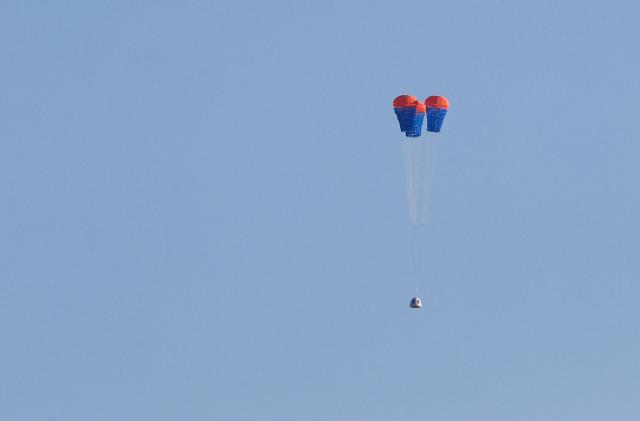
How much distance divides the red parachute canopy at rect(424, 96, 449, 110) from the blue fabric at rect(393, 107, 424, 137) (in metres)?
0.67

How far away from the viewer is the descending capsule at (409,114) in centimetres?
6656

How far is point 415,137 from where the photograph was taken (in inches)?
2618

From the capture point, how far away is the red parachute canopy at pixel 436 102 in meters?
67.3

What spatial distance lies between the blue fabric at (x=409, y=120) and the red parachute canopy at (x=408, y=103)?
14cm

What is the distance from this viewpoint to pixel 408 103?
2630 inches

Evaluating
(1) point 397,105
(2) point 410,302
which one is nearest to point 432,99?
(1) point 397,105

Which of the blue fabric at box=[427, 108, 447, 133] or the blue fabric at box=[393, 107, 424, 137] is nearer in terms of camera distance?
the blue fabric at box=[393, 107, 424, 137]

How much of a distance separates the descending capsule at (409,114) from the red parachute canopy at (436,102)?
0.40 metres

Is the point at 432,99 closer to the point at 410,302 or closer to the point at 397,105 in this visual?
the point at 397,105

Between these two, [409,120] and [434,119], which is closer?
[409,120]

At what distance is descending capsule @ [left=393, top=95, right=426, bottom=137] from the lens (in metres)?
66.6

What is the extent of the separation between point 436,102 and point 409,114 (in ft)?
4.40

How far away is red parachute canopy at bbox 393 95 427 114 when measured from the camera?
66.8 meters

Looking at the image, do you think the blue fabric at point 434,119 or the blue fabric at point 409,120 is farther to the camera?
the blue fabric at point 434,119
